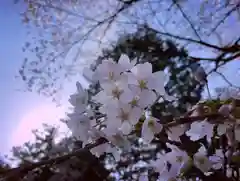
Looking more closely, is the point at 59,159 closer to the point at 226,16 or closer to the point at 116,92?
the point at 116,92

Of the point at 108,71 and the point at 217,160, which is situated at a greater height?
the point at 108,71

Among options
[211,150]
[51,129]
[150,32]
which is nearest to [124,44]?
[150,32]

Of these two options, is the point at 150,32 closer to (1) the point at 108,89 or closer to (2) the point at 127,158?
(2) the point at 127,158

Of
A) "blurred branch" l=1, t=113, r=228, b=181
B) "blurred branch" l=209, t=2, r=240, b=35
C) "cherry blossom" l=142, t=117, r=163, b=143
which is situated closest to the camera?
"blurred branch" l=1, t=113, r=228, b=181

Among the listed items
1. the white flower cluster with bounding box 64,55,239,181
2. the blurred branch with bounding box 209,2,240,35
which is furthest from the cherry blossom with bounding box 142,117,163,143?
the blurred branch with bounding box 209,2,240,35

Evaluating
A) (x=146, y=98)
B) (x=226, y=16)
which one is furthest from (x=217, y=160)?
(x=226, y=16)

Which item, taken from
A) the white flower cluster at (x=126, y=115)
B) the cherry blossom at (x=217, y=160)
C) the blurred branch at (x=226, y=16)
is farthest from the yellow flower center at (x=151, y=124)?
the blurred branch at (x=226, y=16)

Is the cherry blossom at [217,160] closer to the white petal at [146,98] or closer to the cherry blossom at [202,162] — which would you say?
the cherry blossom at [202,162]

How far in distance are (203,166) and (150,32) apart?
104 inches

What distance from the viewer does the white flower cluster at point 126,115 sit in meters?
0.38

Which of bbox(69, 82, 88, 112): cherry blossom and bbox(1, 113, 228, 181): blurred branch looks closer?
bbox(1, 113, 228, 181): blurred branch

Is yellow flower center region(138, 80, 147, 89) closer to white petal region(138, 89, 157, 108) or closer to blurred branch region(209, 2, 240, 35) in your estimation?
white petal region(138, 89, 157, 108)

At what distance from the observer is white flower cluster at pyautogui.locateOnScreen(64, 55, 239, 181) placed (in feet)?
1.24

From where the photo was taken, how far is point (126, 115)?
37 centimetres
